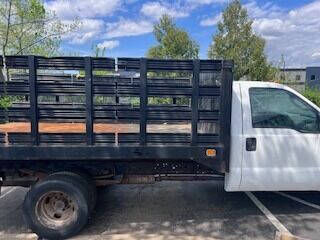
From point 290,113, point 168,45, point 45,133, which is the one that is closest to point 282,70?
point 168,45

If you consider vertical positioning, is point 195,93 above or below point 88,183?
above

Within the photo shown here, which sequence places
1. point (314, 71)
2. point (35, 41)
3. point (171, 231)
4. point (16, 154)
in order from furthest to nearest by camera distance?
point (314, 71)
point (35, 41)
point (171, 231)
point (16, 154)

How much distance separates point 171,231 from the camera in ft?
15.9

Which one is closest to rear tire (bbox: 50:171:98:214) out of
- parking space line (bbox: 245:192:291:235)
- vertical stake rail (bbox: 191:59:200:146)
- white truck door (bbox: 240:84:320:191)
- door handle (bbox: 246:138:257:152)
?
vertical stake rail (bbox: 191:59:200:146)

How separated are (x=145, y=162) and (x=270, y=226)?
1.93 meters

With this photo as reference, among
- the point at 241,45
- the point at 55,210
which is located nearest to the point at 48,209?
the point at 55,210

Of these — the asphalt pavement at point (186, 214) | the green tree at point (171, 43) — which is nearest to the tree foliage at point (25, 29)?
the asphalt pavement at point (186, 214)

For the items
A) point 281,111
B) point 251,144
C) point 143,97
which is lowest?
point 251,144

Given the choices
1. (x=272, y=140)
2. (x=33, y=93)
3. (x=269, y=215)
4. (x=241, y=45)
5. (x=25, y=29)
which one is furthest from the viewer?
(x=241, y=45)

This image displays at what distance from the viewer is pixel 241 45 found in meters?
25.7

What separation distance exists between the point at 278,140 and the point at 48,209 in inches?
125

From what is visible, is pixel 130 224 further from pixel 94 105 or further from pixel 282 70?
pixel 282 70

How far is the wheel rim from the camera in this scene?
464 centimetres

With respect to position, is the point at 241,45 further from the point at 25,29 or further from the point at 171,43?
the point at 25,29
